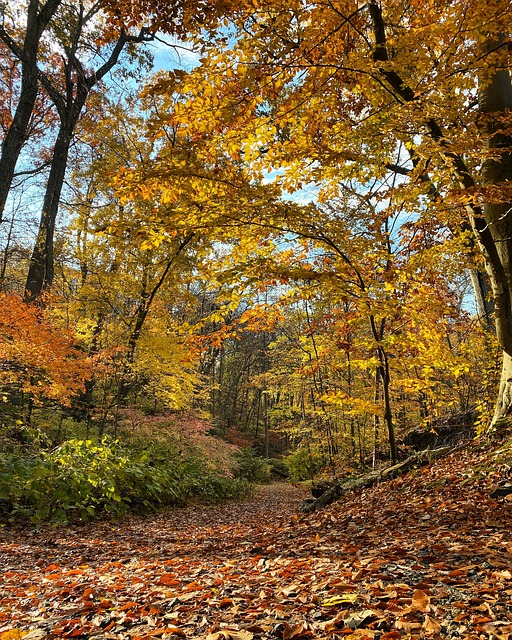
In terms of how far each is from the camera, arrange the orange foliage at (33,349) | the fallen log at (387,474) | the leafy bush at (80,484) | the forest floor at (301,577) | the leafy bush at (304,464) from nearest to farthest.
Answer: the forest floor at (301,577)
the leafy bush at (80,484)
the fallen log at (387,474)
the orange foliage at (33,349)
the leafy bush at (304,464)

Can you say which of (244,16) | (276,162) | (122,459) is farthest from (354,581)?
(122,459)

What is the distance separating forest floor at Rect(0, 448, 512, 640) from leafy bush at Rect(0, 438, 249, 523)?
657 millimetres

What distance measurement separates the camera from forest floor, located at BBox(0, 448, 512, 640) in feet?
7.11

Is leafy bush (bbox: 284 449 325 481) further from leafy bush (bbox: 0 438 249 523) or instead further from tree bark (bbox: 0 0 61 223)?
tree bark (bbox: 0 0 61 223)

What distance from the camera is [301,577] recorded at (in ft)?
9.87

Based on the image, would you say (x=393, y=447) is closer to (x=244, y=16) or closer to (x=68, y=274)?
(x=244, y=16)

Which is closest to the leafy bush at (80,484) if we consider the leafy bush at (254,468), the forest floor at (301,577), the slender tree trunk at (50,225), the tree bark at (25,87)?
the forest floor at (301,577)

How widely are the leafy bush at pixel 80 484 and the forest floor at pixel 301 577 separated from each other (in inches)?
25.9

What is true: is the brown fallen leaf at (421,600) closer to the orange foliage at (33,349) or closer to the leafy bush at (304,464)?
the orange foliage at (33,349)

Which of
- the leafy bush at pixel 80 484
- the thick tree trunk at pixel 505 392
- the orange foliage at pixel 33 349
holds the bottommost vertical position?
the leafy bush at pixel 80 484

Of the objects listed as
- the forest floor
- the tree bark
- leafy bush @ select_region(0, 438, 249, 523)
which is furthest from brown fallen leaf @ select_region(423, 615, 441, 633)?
the tree bark

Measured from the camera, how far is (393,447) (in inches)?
306

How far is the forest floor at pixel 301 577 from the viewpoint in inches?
85.4

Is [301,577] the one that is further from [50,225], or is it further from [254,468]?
[254,468]
